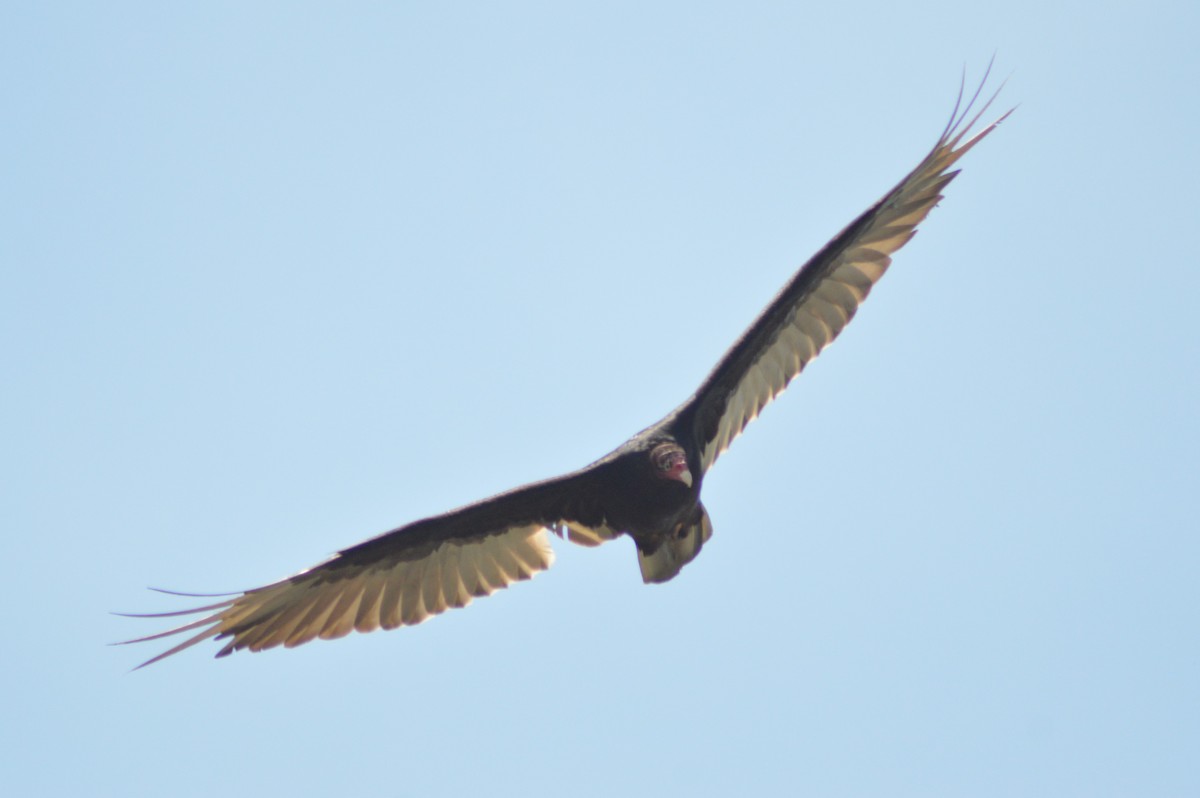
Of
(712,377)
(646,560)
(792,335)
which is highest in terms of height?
(792,335)

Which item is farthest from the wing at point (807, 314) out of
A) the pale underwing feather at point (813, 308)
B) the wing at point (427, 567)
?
the wing at point (427, 567)

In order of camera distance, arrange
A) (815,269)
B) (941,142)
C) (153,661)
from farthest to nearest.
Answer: (815,269), (941,142), (153,661)

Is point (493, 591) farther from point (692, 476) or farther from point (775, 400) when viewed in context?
point (775, 400)

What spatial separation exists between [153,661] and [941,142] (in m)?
5.49

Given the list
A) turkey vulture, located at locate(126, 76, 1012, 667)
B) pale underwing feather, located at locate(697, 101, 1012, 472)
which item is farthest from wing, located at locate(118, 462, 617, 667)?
pale underwing feather, located at locate(697, 101, 1012, 472)

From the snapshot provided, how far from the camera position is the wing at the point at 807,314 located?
8203 millimetres

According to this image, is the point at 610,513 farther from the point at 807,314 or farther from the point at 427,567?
the point at 807,314

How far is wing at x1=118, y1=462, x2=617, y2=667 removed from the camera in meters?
8.27

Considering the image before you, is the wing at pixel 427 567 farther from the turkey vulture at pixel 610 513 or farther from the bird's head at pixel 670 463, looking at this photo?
the bird's head at pixel 670 463

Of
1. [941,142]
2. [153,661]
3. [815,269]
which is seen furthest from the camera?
[815,269]

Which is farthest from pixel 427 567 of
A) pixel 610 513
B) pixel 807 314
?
pixel 807 314

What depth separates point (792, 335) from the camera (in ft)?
28.1

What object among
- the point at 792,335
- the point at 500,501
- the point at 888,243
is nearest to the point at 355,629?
the point at 500,501

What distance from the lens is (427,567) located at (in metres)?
8.68
